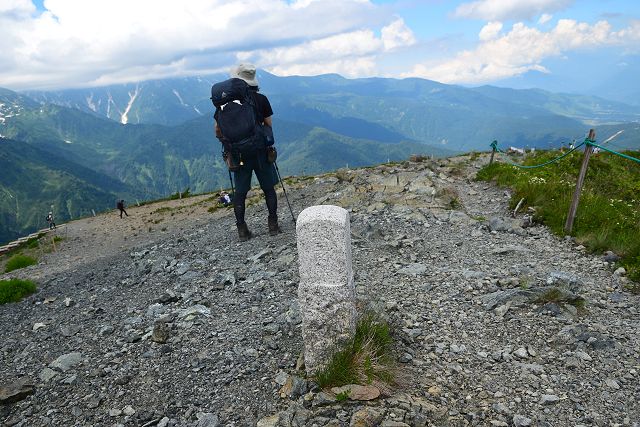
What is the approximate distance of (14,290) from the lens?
12109 mm

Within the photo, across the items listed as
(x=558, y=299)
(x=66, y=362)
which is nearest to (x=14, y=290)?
(x=66, y=362)

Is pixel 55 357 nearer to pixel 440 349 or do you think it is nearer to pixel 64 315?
pixel 64 315

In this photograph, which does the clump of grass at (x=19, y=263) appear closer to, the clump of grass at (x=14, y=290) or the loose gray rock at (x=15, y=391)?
the clump of grass at (x=14, y=290)

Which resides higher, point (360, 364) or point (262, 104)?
point (262, 104)

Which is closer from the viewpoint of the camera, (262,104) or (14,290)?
(262,104)

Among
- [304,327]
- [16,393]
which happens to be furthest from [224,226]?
[304,327]

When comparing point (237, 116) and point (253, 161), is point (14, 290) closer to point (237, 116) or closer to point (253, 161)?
point (253, 161)

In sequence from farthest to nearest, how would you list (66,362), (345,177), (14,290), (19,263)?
(345,177) < (19,263) < (14,290) < (66,362)

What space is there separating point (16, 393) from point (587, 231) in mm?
11507

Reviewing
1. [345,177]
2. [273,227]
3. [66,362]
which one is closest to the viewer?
[66,362]

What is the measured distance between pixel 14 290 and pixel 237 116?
29.9 ft

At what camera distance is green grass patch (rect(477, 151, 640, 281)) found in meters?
8.62

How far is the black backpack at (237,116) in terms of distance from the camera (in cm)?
900

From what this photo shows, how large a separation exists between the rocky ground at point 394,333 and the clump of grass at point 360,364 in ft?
0.68
